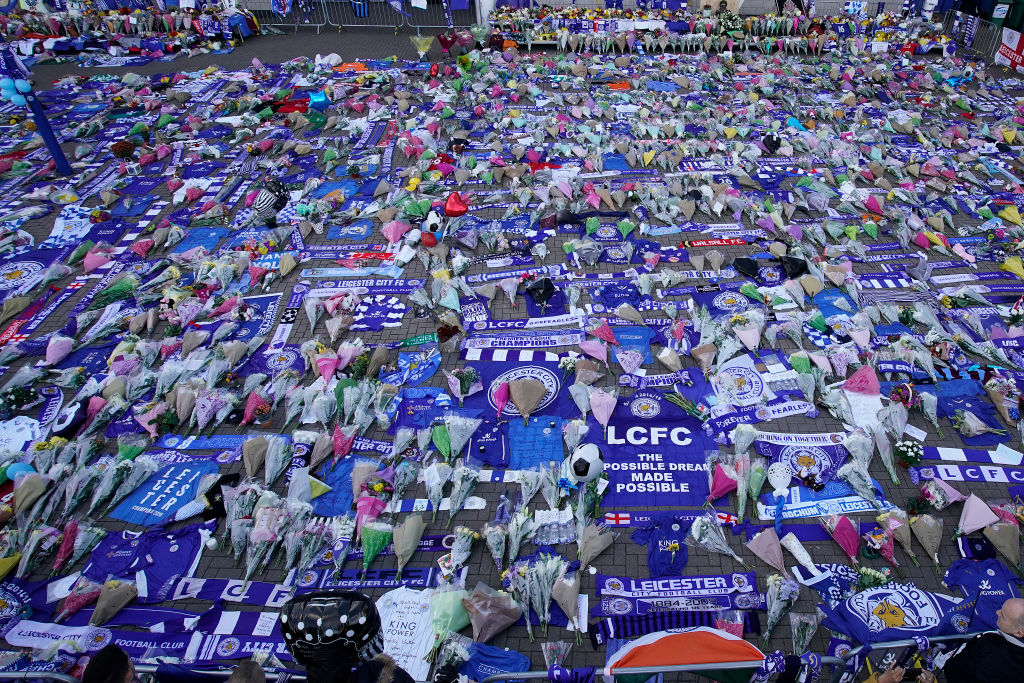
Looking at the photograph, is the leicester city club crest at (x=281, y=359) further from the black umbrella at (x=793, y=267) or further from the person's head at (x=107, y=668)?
the black umbrella at (x=793, y=267)

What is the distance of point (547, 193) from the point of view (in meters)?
11.1

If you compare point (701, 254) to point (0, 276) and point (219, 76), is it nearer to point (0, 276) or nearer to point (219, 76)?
point (0, 276)

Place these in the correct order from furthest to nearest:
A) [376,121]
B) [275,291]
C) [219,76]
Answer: [219,76], [376,121], [275,291]

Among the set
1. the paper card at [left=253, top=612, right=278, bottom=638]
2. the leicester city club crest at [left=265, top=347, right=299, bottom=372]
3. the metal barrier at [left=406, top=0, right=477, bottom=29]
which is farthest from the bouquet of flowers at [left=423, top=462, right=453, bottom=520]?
the metal barrier at [left=406, top=0, right=477, bottom=29]

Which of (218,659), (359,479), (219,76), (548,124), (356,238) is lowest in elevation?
(218,659)

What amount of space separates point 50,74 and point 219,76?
5.46 meters

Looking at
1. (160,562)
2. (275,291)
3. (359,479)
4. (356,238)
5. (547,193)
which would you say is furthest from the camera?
(547,193)

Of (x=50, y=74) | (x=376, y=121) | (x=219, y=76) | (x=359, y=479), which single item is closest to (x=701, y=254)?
(x=359, y=479)

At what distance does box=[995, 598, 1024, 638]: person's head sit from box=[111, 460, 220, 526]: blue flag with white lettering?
6.94 m

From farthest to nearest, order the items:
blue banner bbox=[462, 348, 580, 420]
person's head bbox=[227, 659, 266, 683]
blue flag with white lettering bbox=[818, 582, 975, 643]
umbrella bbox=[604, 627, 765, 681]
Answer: blue banner bbox=[462, 348, 580, 420] → blue flag with white lettering bbox=[818, 582, 975, 643] → umbrella bbox=[604, 627, 765, 681] → person's head bbox=[227, 659, 266, 683]

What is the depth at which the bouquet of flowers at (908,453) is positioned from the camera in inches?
248

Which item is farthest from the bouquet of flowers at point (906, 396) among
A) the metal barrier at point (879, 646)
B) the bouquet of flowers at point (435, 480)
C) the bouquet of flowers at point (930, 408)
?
the bouquet of flowers at point (435, 480)

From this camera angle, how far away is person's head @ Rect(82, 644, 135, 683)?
3.48 meters

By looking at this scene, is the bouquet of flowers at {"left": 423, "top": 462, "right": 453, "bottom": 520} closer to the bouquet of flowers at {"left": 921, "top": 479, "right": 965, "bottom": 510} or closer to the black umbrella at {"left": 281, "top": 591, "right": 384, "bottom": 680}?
the black umbrella at {"left": 281, "top": 591, "right": 384, "bottom": 680}
